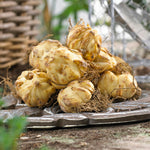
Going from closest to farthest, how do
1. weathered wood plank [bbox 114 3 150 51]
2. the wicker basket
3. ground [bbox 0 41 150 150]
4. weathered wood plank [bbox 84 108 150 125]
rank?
ground [bbox 0 41 150 150] → weathered wood plank [bbox 84 108 150 125] → weathered wood plank [bbox 114 3 150 51] → the wicker basket

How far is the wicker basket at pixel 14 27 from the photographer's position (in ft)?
7.00

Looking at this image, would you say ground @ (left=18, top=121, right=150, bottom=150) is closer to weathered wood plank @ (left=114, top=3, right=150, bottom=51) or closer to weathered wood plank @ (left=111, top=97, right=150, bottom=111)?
weathered wood plank @ (left=111, top=97, right=150, bottom=111)

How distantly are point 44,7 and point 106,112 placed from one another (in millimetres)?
3429

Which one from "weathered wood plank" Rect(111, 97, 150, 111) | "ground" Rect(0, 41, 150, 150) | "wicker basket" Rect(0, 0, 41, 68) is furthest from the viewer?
"wicker basket" Rect(0, 0, 41, 68)

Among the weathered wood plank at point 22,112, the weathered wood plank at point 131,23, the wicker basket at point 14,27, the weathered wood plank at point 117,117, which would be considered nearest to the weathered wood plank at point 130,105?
the weathered wood plank at point 117,117

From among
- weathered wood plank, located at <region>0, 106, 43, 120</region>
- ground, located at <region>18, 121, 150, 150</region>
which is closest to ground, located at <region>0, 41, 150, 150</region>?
ground, located at <region>18, 121, 150, 150</region>

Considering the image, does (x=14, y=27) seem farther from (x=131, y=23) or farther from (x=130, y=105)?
(x=130, y=105)

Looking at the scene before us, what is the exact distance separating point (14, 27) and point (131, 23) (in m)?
0.85

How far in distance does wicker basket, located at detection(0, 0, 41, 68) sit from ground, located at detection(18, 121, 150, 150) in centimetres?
119

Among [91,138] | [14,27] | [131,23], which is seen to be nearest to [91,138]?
[91,138]

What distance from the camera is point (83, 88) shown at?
1.12 m

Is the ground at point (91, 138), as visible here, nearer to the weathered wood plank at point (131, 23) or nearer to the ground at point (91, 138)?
the ground at point (91, 138)

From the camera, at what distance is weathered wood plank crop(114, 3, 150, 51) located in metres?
1.93

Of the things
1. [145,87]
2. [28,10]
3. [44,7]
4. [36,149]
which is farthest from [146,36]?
[44,7]
